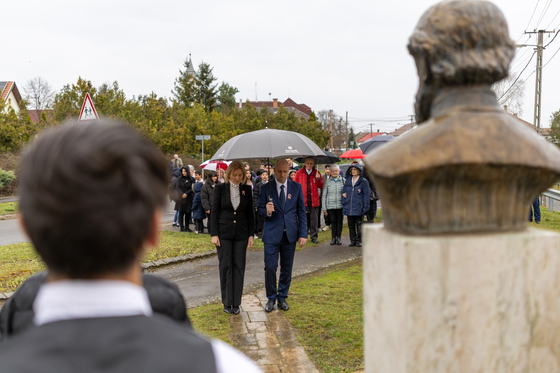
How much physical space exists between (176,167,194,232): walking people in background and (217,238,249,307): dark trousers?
6.50 m

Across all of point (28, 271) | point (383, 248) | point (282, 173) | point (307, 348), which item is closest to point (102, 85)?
point (28, 271)

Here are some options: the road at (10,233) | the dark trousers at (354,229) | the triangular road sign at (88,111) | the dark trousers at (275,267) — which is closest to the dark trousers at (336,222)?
the dark trousers at (354,229)

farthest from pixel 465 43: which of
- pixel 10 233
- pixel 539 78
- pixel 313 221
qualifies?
pixel 539 78

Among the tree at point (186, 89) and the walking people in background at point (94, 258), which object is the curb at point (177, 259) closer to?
the walking people in background at point (94, 258)

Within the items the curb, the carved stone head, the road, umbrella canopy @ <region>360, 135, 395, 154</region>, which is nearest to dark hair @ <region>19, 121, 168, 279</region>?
the carved stone head

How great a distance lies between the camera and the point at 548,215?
15344mm

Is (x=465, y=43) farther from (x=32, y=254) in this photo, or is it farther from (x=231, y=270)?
(x=32, y=254)

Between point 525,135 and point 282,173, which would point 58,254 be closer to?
point 525,135

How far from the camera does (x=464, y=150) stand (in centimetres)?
190

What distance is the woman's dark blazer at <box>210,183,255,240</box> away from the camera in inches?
243

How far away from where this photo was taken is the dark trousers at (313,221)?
11.3 meters

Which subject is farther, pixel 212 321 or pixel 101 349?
pixel 212 321

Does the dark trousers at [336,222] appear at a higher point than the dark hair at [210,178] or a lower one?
lower

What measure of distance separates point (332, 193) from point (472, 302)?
9.43m
